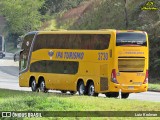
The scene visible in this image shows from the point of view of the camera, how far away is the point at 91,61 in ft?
99.4

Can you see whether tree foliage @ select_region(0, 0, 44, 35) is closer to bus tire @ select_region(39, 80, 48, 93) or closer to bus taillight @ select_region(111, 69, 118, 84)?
bus tire @ select_region(39, 80, 48, 93)

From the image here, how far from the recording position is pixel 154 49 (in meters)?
48.4

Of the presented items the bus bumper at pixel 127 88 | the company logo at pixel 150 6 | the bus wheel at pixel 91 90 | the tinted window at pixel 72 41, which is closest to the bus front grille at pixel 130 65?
the bus bumper at pixel 127 88

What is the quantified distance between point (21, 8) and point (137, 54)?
67.4 m

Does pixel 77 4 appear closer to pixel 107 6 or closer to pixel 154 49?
pixel 107 6

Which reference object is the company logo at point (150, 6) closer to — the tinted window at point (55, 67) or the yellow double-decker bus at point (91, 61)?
the yellow double-decker bus at point (91, 61)

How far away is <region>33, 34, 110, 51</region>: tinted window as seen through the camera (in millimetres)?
29828

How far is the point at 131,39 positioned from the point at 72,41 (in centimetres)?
374

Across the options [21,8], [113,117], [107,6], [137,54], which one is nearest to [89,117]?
[113,117]

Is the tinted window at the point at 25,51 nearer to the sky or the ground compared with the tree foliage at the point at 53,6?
nearer to the ground

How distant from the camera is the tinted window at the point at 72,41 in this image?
2983cm

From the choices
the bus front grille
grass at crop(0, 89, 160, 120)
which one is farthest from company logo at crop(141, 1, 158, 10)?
grass at crop(0, 89, 160, 120)

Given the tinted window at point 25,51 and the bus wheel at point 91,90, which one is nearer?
the bus wheel at point 91,90

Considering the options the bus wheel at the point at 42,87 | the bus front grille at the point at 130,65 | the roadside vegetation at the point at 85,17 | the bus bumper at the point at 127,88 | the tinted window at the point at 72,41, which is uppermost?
the roadside vegetation at the point at 85,17
